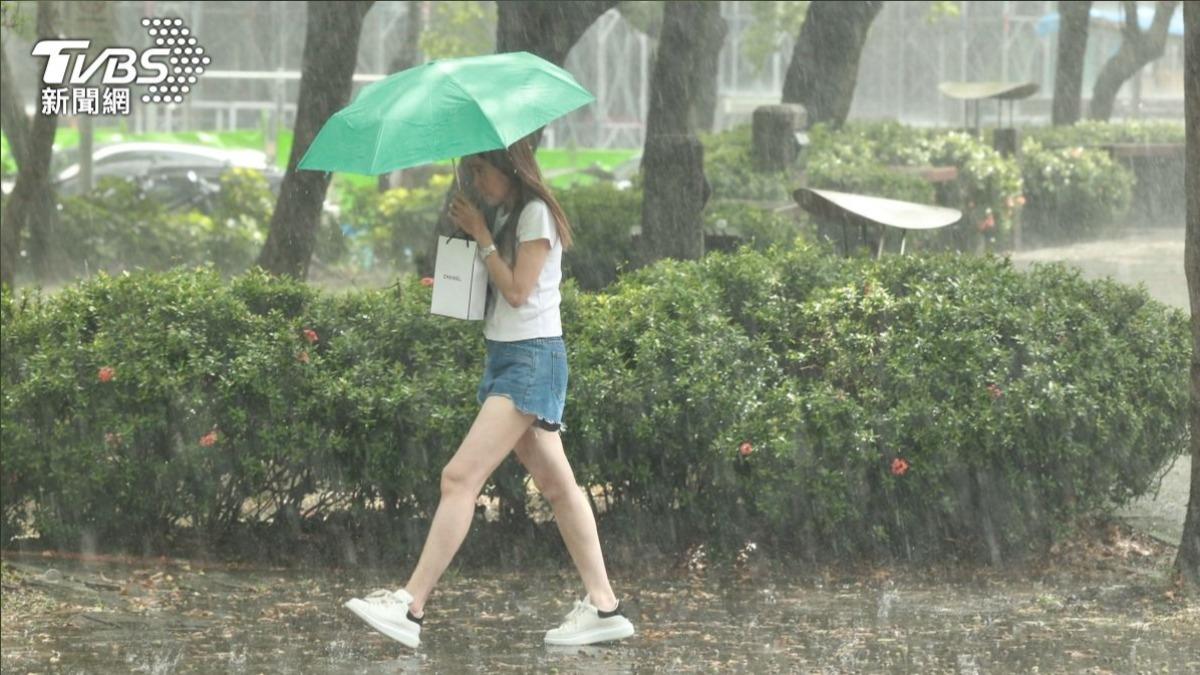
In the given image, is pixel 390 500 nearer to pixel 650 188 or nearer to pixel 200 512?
pixel 200 512

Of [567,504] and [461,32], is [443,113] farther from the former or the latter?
[461,32]

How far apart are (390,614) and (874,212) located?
4832mm

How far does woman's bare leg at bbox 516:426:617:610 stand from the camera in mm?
5484

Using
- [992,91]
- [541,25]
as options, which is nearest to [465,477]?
[541,25]

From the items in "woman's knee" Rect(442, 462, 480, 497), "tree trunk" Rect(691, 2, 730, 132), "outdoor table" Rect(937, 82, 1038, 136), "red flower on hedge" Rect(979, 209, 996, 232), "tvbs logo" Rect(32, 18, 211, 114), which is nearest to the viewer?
"woman's knee" Rect(442, 462, 480, 497)

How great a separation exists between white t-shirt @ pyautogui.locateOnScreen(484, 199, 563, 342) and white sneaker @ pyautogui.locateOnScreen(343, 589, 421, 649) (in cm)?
91

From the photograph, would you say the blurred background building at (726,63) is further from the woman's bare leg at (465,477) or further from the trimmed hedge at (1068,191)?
the woman's bare leg at (465,477)

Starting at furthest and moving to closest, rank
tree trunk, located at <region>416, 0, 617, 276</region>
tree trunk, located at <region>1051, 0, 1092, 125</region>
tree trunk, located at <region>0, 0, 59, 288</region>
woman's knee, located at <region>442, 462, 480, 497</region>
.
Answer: tree trunk, located at <region>1051, 0, 1092, 125</region> < tree trunk, located at <region>0, 0, 59, 288</region> < tree trunk, located at <region>416, 0, 617, 276</region> < woman's knee, located at <region>442, 462, 480, 497</region>

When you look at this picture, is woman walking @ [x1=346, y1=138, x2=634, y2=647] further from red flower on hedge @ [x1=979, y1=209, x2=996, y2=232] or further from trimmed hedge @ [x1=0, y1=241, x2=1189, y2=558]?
red flower on hedge @ [x1=979, y1=209, x2=996, y2=232]

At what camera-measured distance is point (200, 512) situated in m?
6.99

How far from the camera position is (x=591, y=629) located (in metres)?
5.54

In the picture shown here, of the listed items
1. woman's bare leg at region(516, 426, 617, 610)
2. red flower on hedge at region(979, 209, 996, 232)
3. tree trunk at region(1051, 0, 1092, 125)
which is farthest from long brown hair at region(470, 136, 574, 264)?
tree trunk at region(1051, 0, 1092, 125)

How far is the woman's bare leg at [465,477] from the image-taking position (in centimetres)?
531

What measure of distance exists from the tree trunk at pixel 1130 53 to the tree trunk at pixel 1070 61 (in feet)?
3.50
